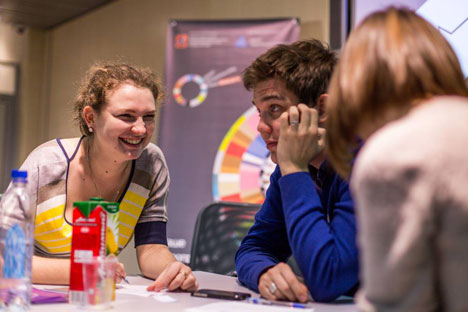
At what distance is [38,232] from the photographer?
166 cm

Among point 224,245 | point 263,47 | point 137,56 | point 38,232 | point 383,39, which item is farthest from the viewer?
point 137,56

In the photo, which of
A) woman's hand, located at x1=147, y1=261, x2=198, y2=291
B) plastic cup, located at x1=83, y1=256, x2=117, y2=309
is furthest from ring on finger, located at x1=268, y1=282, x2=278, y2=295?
plastic cup, located at x1=83, y1=256, x2=117, y2=309

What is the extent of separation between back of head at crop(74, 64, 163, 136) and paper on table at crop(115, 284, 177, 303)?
0.71 metres

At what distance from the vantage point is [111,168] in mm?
1828

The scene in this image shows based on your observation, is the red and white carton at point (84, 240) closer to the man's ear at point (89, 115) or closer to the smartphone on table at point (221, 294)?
the smartphone on table at point (221, 294)

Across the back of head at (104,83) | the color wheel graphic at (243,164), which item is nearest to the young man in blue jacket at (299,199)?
the back of head at (104,83)

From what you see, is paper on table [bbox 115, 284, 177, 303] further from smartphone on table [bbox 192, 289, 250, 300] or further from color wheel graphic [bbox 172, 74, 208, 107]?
color wheel graphic [bbox 172, 74, 208, 107]

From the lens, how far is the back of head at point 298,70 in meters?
1.41

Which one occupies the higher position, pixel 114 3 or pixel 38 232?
pixel 114 3

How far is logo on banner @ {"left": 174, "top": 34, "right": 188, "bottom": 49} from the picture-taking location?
3.73 meters

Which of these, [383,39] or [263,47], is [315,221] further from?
[263,47]

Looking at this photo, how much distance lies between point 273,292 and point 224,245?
95cm

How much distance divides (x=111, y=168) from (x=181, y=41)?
6.91ft

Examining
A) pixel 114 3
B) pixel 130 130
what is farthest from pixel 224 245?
pixel 114 3
